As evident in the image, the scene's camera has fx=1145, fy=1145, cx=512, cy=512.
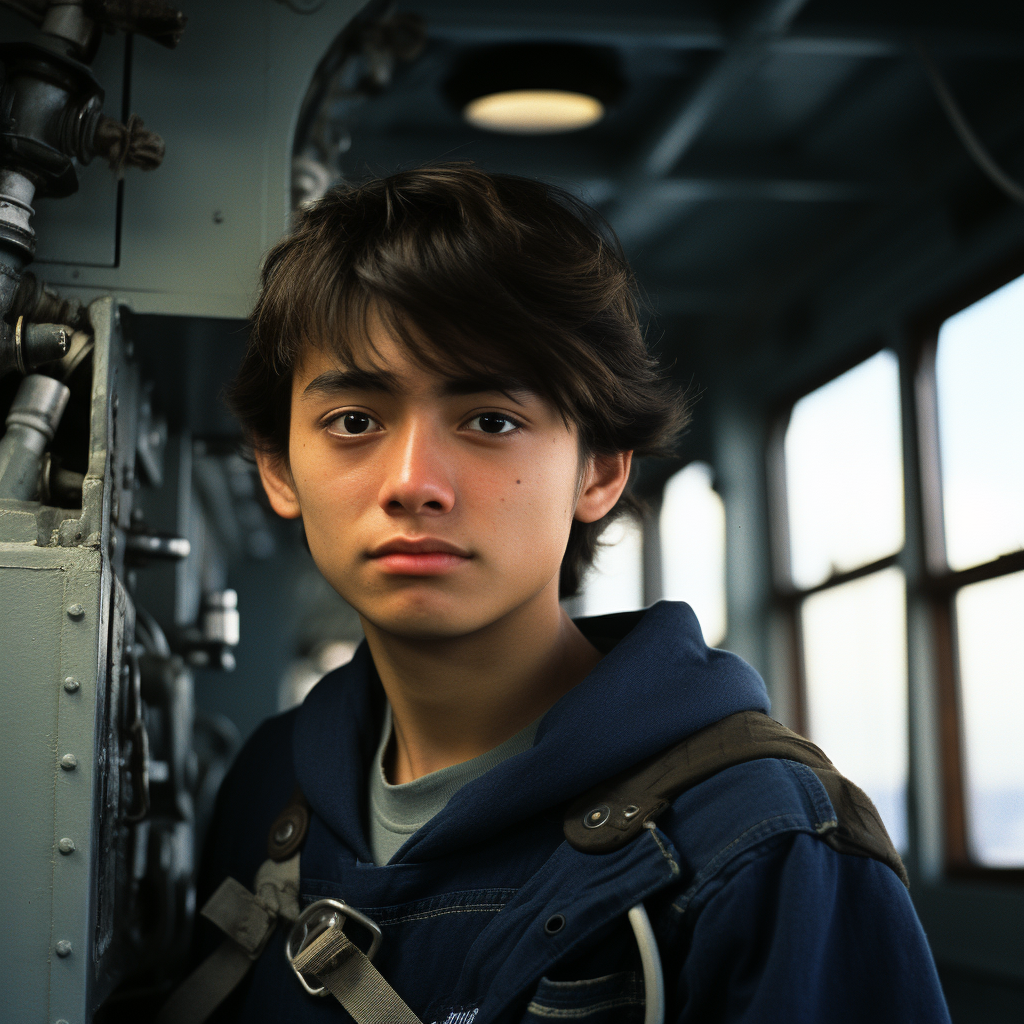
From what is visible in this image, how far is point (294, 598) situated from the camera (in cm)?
635

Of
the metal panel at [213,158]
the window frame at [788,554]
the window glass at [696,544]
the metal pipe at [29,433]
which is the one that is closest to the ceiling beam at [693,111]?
the window frame at [788,554]

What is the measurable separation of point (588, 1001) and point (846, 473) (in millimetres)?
4615

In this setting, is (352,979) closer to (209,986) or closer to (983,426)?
(209,986)

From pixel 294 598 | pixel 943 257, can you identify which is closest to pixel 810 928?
pixel 943 257

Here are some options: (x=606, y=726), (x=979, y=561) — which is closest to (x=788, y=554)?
(x=979, y=561)

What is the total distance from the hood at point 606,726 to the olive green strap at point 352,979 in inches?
4.1

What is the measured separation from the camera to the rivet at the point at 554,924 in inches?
40.7

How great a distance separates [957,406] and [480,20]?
235 cm

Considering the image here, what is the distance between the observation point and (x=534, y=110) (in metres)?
3.85

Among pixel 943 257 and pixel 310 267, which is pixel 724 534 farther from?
pixel 310 267

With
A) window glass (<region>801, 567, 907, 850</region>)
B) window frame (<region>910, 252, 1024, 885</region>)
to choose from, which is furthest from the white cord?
window glass (<region>801, 567, 907, 850</region>)

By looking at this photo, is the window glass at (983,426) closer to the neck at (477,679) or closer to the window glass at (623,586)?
the window glass at (623,586)

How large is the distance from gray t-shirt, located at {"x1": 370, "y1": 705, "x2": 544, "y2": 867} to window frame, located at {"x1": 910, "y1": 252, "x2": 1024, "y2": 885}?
3.52 metres

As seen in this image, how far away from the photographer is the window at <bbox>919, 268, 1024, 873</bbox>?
13.6 feet
